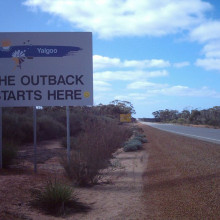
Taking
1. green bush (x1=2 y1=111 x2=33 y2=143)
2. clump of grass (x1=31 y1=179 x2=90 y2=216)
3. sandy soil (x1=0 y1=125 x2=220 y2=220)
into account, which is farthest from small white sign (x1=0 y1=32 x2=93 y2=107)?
green bush (x1=2 y1=111 x2=33 y2=143)

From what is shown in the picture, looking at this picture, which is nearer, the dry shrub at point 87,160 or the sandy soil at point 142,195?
the sandy soil at point 142,195

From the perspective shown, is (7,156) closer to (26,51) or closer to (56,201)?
(26,51)

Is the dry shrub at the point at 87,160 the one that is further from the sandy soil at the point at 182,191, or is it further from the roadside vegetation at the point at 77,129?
the sandy soil at the point at 182,191

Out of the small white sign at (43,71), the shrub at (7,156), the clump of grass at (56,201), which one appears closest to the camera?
the clump of grass at (56,201)

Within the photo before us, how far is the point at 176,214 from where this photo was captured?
23.1 ft

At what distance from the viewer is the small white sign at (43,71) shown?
12.9 meters

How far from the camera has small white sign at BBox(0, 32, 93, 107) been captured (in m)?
12.9

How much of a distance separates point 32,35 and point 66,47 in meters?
1.26

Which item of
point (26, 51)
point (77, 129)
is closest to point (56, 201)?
point (26, 51)

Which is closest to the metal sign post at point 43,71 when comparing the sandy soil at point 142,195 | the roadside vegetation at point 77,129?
the roadside vegetation at point 77,129

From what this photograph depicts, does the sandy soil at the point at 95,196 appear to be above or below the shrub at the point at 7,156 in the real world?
below

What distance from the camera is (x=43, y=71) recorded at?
42.4 ft

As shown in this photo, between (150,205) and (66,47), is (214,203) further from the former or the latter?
(66,47)

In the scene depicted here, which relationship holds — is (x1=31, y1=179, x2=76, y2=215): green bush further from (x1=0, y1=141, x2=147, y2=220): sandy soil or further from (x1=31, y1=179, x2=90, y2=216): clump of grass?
(x1=0, y1=141, x2=147, y2=220): sandy soil
